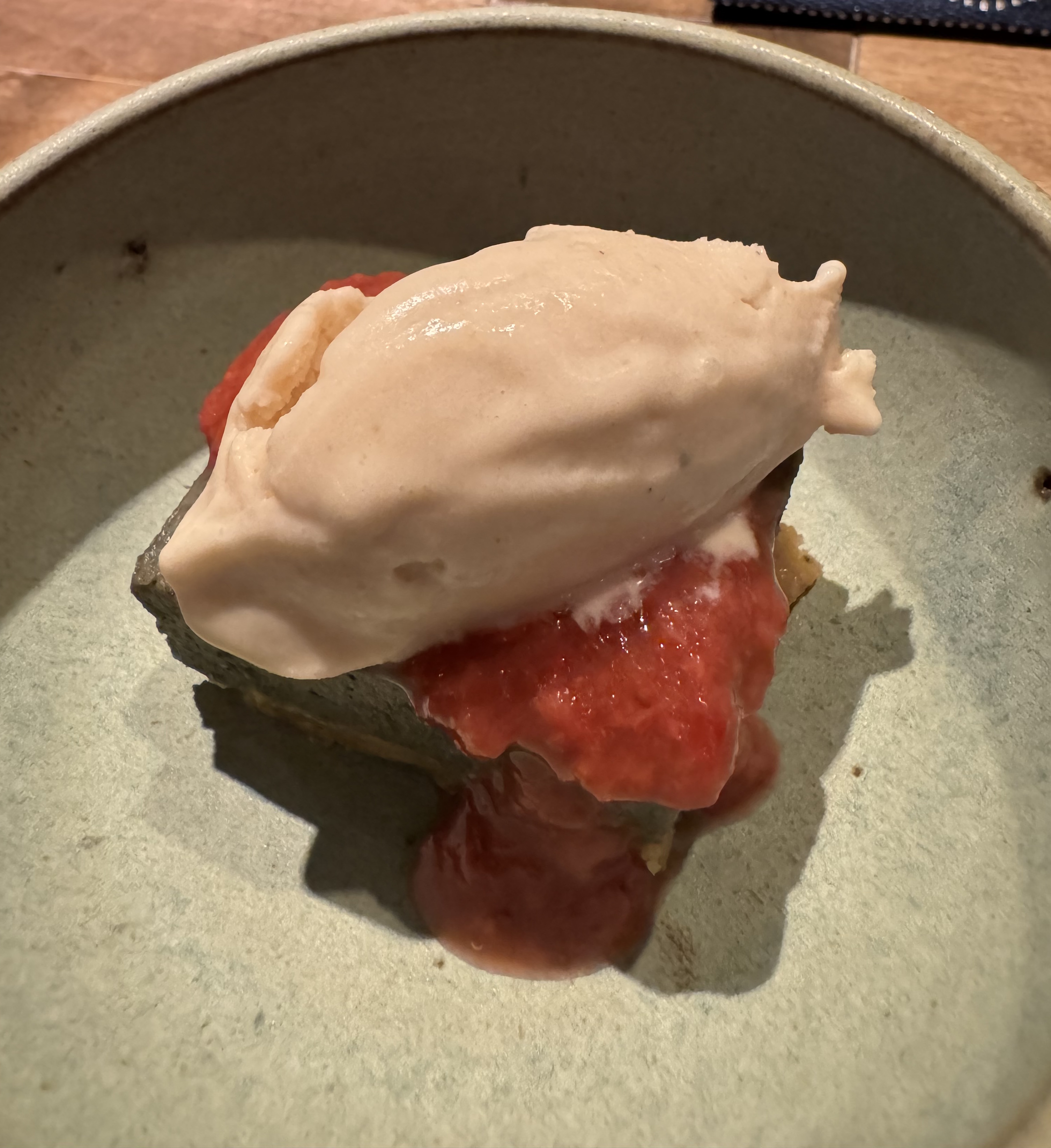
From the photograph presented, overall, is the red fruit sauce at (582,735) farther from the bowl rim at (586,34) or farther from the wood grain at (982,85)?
the wood grain at (982,85)

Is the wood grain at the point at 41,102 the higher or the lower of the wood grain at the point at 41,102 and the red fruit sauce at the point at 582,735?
the higher

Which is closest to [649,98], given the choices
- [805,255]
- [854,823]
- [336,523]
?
[805,255]

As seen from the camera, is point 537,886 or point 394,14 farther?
point 394,14

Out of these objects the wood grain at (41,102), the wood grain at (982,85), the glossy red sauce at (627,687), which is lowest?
the glossy red sauce at (627,687)

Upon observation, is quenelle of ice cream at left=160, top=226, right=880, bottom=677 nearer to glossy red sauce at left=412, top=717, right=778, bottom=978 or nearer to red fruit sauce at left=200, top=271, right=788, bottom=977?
red fruit sauce at left=200, top=271, right=788, bottom=977

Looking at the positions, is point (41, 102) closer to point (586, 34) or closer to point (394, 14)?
point (394, 14)

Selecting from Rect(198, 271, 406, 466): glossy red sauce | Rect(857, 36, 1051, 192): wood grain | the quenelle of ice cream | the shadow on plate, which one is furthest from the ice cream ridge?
Rect(857, 36, 1051, 192): wood grain

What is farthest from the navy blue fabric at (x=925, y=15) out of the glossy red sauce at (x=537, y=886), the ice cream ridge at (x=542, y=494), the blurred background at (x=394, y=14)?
the glossy red sauce at (x=537, y=886)

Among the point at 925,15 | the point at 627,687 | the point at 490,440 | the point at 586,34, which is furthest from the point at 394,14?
the point at 627,687
